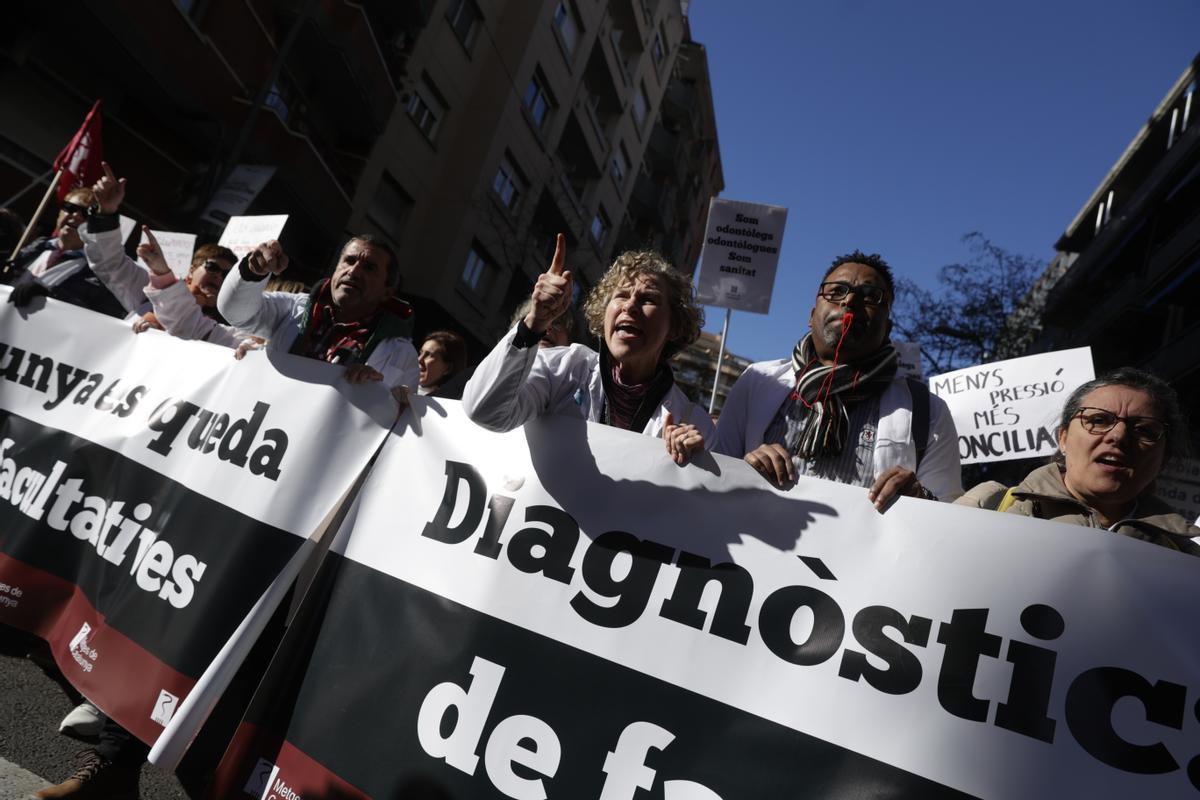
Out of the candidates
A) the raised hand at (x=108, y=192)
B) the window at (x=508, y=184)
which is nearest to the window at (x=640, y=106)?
the window at (x=508, y=184)

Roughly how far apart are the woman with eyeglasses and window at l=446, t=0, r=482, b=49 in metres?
17.4

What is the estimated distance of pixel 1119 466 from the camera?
1.83 meters

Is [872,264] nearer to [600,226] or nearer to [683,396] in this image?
[683,396]

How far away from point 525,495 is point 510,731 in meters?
0.61

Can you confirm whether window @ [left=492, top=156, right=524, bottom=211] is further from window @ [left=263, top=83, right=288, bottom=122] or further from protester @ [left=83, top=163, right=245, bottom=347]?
protester @ [left=83, top=163, right=245, bottom=347]

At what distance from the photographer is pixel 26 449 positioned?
112 inches

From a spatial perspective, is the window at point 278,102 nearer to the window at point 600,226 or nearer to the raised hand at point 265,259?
the raised hand at point 265,259

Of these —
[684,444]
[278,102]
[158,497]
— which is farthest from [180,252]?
[278,102]

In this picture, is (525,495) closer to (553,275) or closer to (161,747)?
(553,275)

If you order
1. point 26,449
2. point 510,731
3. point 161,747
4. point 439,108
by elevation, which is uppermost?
point 439,108

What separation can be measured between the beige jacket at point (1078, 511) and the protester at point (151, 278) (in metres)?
2.94

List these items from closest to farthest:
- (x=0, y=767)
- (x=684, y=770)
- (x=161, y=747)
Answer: (x=684, y=770) → (x=161, y=747) → (x=0, y=767)

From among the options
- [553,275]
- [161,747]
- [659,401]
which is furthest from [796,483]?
[161,747]

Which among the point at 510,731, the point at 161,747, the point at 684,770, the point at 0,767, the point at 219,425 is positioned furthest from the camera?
the point at 219,425
